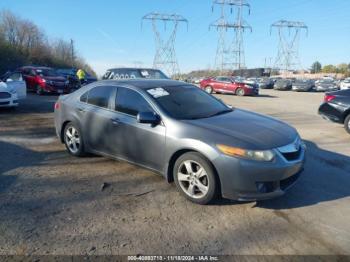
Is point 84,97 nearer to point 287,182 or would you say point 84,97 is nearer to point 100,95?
point 100,95

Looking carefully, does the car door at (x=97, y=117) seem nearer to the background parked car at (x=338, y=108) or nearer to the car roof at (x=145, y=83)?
the car roof at (x=145, y=83)

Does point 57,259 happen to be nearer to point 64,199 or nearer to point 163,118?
point 64,199

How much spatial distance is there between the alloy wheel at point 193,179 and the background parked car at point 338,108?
6669 millimetres

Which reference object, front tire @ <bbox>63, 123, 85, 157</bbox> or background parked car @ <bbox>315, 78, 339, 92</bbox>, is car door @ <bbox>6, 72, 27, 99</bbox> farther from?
background parked car @ <bbox>315, 78, 339, 92</bbox>

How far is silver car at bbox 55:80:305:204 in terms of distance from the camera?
12.9 ft

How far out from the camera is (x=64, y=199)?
433 centimetres

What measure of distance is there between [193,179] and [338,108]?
6865mm

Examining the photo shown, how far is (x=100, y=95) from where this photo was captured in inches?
224

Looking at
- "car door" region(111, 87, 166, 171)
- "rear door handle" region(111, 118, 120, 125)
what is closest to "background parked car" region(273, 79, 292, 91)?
"car door" region(111, 87, 166, 171)

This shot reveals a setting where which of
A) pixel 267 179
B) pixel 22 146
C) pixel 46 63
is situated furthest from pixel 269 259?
pixel 46 63

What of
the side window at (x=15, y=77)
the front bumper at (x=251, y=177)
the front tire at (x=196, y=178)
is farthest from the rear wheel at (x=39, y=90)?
the front bumper at (x=251, y=177)

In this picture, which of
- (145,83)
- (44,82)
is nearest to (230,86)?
(44,82)

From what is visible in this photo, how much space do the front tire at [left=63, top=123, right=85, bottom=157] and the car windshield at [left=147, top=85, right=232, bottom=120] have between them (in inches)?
69.5

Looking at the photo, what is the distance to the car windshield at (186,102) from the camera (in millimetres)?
4758
